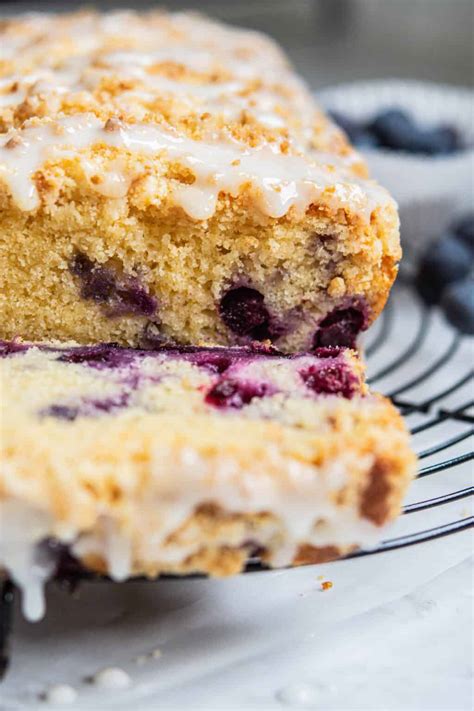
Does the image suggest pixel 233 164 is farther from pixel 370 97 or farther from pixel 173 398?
pixel 370 97

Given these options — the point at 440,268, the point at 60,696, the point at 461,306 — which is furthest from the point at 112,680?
the point at 440,268

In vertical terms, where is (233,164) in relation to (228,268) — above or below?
above

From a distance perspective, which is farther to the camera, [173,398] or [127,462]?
[173,398]

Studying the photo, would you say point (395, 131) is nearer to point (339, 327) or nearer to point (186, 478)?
point (339, 327)

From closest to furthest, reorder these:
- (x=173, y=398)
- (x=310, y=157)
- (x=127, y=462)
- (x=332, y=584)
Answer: (x=127, y=462)
(x=173, y=398)
(x=332, y=584)
(x=310, y=157)

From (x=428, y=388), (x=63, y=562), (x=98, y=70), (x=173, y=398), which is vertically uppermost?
(x=98, y=70)

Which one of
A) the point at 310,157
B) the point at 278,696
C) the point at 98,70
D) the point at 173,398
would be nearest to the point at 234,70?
→ the point at 98,70

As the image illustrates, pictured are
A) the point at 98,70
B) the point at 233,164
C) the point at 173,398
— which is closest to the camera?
the point at 173,398
